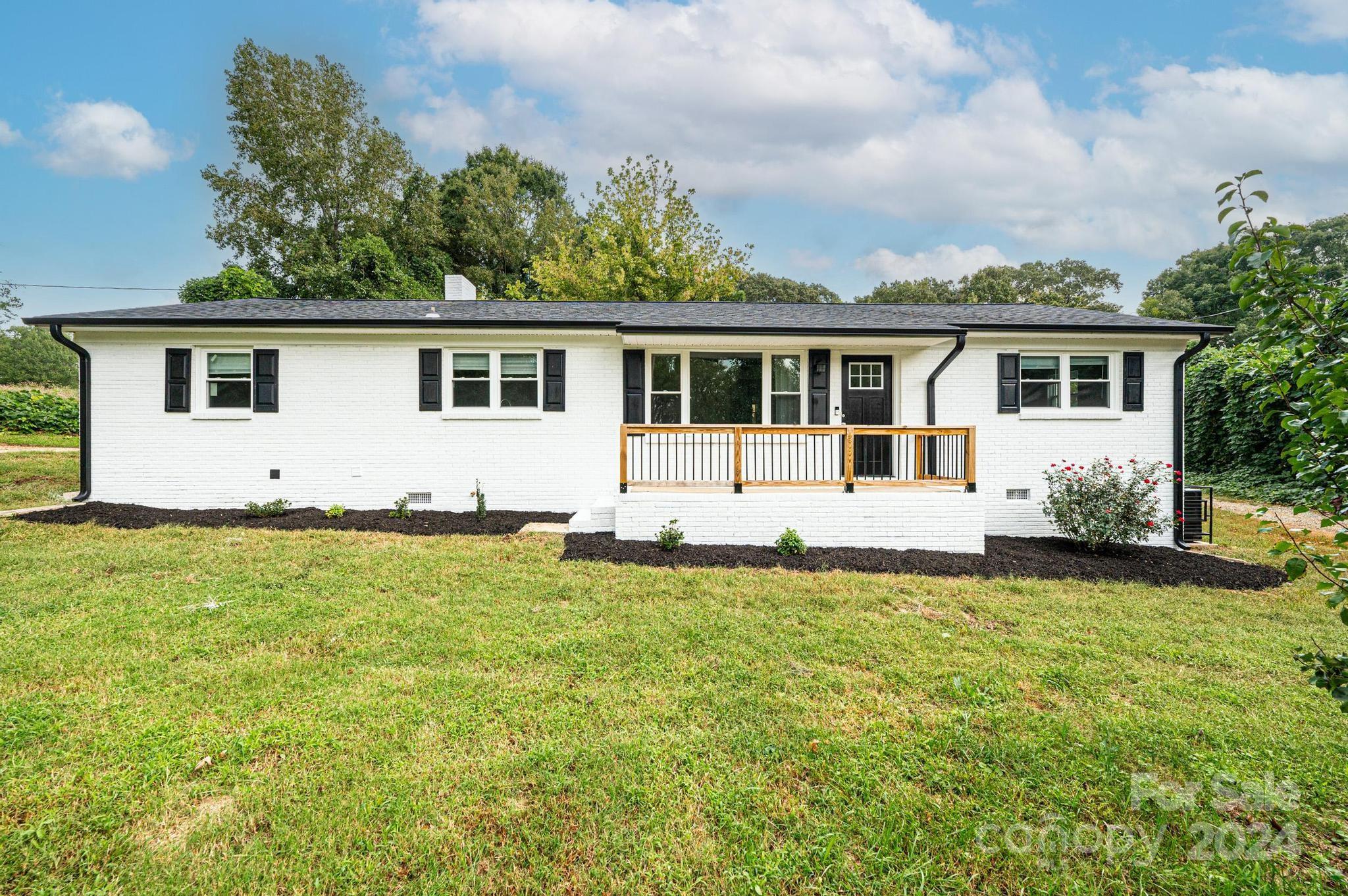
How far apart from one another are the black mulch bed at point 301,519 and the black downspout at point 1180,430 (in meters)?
9.60

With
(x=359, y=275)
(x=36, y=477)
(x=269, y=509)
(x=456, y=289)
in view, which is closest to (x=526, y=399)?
(x=269, y=509)

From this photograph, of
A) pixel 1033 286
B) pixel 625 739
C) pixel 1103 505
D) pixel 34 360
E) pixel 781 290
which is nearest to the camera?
pixel 625 739

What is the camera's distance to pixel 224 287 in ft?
57.5

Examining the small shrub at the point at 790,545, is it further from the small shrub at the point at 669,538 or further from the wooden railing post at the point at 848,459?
the small shrub at the point at 669,538

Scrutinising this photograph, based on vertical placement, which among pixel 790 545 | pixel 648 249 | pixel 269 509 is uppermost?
pixel 648 249

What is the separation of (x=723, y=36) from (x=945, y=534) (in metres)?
12.5

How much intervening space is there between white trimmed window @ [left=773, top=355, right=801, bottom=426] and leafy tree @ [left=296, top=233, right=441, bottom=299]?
17.5 metres

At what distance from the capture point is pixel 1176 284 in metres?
34.6

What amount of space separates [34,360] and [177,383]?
34.8m

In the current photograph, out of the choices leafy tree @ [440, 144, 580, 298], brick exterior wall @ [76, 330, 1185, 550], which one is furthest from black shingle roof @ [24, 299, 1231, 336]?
leafy tree @ [440, 144, 580, 298]

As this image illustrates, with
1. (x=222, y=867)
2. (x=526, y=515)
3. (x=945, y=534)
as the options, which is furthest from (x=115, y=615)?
(x=945, y=534)

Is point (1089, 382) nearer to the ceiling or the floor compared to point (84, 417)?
nearer to the ceiling

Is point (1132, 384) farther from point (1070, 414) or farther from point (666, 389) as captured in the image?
point (666, 389)

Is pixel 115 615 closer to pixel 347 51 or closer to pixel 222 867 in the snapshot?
pixel 222 867
